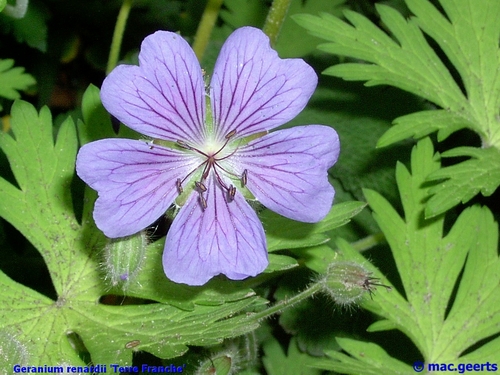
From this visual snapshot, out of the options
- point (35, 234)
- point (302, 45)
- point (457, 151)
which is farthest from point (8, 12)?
point (457, 151)

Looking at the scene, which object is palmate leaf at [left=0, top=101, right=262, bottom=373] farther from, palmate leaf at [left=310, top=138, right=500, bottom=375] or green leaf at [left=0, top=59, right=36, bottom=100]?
green leaf at [left=0, top=59, right=36, bottom=100]

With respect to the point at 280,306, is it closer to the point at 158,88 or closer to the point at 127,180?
the point at 127,180

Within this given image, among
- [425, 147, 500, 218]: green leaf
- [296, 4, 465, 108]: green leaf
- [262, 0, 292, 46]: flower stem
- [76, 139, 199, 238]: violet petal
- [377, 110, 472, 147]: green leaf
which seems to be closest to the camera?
[76, 139, 199, 238]: violet petal

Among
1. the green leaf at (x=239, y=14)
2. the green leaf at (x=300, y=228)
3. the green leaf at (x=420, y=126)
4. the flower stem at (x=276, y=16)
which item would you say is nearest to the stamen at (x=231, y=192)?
the green leaf at (x=300, y=228)

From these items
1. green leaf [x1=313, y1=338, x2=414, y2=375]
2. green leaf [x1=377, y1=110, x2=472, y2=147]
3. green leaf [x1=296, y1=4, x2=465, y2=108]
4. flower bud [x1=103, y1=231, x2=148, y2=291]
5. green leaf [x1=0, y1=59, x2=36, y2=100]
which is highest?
green leaf [x1=0, y1=59, x2=36, y2=100]

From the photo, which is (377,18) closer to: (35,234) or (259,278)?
(259,278)

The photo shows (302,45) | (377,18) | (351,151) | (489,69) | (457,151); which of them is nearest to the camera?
(457,151)

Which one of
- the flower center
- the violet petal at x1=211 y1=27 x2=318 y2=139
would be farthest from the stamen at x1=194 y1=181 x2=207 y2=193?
the violet petal at x1=211 y1=27 x2=318 y2=139
